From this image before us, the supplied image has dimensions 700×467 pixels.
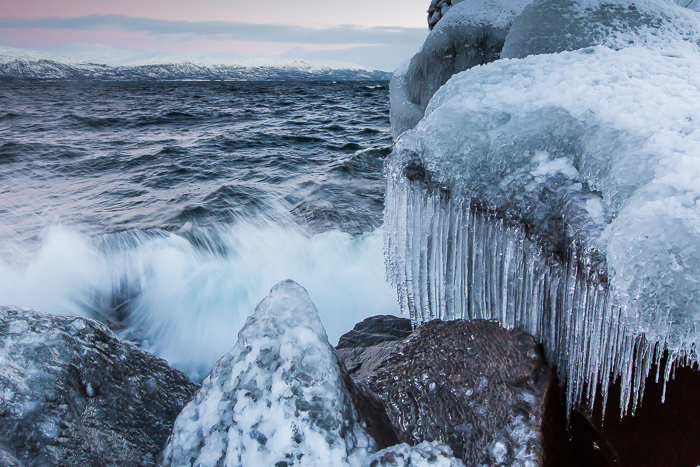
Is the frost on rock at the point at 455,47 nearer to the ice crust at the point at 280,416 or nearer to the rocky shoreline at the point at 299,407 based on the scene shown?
the rocky shoreline at the point at 299,407

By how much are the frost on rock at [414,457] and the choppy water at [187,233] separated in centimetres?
259

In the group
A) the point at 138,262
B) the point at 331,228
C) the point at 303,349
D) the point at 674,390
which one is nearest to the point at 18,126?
the point at 138,262

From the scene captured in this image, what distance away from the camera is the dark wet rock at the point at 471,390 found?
1479mm

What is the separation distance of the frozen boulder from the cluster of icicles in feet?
5.60

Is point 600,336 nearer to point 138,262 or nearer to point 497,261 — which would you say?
point 497,261

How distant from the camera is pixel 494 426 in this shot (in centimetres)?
152

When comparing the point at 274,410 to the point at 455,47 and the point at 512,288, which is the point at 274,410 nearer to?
the point at 512,288

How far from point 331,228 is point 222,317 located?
7.74 ft

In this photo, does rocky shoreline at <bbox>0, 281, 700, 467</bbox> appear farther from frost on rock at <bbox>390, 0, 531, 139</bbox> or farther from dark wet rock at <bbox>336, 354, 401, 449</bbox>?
frost on rock at <bbox>390, 0, 531, 139</bbox>

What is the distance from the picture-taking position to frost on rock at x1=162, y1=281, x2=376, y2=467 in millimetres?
1243

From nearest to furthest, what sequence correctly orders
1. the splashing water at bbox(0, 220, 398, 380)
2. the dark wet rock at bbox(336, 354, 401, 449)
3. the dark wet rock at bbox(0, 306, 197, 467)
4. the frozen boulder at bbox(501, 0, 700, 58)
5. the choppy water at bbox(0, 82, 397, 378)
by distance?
1. the dark wet rock at bbox(0, 306, 197, 467)
2. the dark wet rock at bbox(336, 354, 401, 449)
3. the frozen boulder at bbox(501, 0, 700, 58)
4. the splashing water at bbox(0, 220, 398, 380)
5. the choppy water at bbox(0, 82, 397, 378)

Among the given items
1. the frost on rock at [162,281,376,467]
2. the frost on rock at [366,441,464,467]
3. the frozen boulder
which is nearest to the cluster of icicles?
the frost on rock at [366,441,464,467]

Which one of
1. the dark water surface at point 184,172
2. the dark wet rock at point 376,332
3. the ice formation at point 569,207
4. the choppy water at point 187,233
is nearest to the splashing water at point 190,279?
the choppy water at point 187,233

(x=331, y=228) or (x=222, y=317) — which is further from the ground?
(x=331, y=228)
